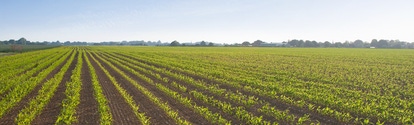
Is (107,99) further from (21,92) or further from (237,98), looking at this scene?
(237,98)

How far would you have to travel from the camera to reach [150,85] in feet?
49.6

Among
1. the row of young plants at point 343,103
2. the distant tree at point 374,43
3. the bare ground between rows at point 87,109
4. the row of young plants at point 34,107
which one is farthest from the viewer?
the distant tree at point 374,43

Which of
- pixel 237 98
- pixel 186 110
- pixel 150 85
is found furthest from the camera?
pixel 150 85

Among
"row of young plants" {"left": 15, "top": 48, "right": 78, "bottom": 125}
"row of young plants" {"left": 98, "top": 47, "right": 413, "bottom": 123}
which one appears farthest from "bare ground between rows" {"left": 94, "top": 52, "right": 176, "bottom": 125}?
"row of young plants" {"left": 98, "top": 47, "right": 413, "bottom": 123}

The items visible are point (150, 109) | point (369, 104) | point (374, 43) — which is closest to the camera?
point (150, 109)

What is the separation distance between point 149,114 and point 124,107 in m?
1.45

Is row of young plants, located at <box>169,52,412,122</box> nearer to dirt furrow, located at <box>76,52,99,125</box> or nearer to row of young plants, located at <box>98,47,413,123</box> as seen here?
row of young plants, located at <box>98,47,413,123</box>

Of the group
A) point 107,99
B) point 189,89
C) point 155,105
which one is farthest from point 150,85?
point 155,105

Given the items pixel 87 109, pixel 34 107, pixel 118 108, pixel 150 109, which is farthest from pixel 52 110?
pixel 150 109

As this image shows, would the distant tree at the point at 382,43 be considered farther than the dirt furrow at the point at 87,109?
Yes

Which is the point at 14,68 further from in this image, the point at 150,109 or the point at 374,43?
the point at 374,43

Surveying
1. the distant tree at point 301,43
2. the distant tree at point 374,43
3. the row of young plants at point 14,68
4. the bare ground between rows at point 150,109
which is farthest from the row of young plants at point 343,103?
the distant tree at point 374,43

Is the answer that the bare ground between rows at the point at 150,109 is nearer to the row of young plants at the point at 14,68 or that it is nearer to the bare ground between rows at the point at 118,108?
the bare ground between rows at the point at 118,108

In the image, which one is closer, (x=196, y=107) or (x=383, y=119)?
(x=383, y=119)
